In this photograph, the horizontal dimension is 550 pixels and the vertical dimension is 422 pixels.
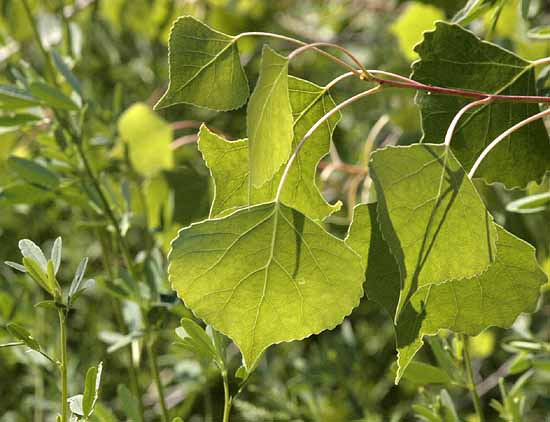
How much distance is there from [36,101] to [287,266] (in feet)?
1.57

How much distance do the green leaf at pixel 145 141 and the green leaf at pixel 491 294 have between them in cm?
69

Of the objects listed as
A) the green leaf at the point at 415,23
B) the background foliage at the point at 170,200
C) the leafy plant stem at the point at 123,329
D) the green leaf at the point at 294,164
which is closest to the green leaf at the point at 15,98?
the background foliage at the point at 170,200

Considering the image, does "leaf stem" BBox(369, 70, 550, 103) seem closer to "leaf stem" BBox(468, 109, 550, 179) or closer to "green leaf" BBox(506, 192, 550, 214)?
"leaf stem" BBox(468, 109, 550, 179)

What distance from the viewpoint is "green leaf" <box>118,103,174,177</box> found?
1.31 metres

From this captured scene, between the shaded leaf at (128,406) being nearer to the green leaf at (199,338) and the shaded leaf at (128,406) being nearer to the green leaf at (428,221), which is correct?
the green leaf at (199,338)

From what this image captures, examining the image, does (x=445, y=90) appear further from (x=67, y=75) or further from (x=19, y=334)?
(x=67, y=75)

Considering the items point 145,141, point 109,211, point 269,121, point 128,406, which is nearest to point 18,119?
point 109,211

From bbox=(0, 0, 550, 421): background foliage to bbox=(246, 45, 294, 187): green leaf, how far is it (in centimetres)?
17

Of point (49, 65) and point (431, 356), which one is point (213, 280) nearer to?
point (49, 65)

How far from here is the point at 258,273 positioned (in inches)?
25.0

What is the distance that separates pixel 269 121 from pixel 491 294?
0.22 metres

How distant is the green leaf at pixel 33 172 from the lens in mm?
1047

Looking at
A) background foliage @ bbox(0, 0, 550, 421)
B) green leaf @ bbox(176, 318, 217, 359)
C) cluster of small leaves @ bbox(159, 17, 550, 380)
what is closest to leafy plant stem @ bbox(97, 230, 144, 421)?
background foliage @ bbox(0, 0, 550, 421)

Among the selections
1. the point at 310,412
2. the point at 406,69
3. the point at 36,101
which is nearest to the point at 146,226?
the point at 36,101
